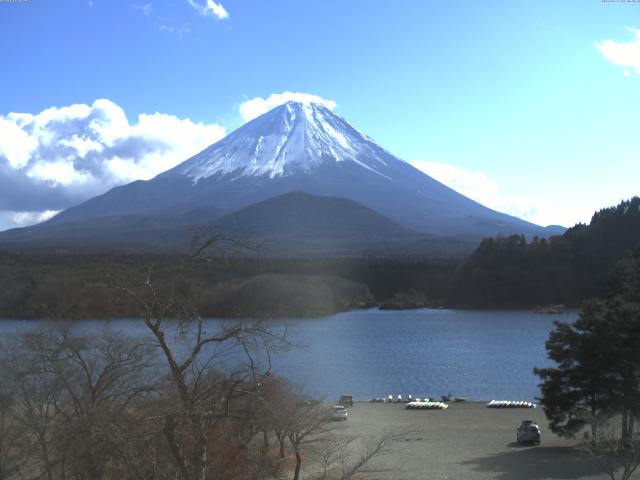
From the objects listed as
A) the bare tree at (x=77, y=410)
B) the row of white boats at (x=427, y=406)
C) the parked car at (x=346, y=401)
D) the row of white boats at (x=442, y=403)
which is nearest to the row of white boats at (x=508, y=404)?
the row of white boats at (x=442, y=403)

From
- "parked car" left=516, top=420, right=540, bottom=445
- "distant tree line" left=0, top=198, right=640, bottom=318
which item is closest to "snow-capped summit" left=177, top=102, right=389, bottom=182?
"distant tree line" left=0, top=198, right=640, bottom=318

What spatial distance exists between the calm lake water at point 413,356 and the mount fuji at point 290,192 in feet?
115

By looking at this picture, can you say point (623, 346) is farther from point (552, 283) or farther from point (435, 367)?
point (552, 283)

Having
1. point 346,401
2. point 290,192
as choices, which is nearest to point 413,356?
point 346,401

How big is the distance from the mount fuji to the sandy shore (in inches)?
2057

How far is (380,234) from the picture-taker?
2889 inches

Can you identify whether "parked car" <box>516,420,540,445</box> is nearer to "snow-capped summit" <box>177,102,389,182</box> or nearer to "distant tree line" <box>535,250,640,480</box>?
"distant tree line" <box>535,250,640,480</box>

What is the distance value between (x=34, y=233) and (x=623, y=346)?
66.6 metres

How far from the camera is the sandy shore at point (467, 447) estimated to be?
9250mm

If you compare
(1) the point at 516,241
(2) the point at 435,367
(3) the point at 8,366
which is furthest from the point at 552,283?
(3) the point at 8,366

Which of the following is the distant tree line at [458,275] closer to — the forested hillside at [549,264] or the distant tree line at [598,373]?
the forested hillside at [549,264]

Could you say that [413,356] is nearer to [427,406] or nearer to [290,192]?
[427,406]

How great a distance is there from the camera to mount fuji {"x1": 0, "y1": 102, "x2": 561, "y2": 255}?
73.6m

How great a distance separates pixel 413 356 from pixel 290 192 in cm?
5677
